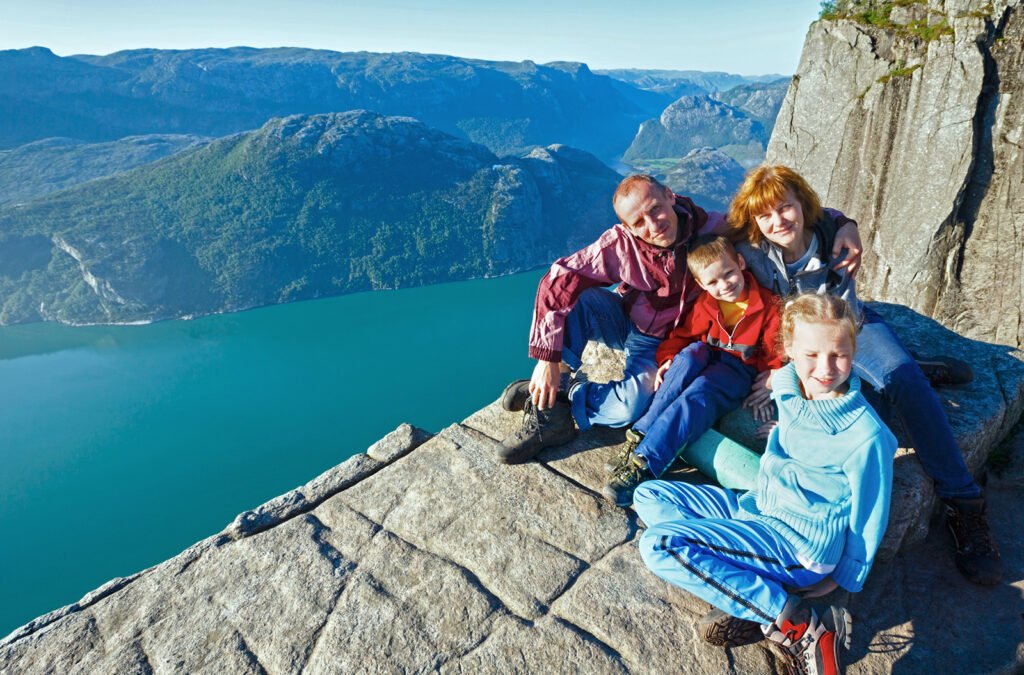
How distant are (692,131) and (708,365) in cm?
15431

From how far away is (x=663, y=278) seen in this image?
9.00 ft

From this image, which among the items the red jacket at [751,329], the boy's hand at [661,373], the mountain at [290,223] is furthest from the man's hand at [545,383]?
the mountain at [290,223]

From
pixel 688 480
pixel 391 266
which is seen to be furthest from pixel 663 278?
pixel 391 266

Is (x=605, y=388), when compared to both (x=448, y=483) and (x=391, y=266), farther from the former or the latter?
(x=391, y=266)

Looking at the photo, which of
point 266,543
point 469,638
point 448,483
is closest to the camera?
point 469,638

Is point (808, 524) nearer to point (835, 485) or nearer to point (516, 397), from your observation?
point (835, 485)

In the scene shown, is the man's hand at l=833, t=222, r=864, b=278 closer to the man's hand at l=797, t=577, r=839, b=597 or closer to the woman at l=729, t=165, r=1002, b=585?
the woman at l=729, t=165, r=1002, b=585

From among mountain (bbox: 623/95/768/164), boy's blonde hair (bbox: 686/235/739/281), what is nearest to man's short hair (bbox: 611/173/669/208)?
boy's blonde hair (bbox: 686/235/739/281)

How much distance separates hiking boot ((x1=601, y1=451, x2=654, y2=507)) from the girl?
1.50 ft

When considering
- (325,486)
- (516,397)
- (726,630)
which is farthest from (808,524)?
(325,486)

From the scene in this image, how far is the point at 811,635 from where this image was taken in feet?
5.98

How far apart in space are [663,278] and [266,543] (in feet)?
7.08

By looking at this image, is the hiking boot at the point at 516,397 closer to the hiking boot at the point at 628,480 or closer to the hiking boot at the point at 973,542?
the hiking boot at the point at 628,480

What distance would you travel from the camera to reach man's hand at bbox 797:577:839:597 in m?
1.96
